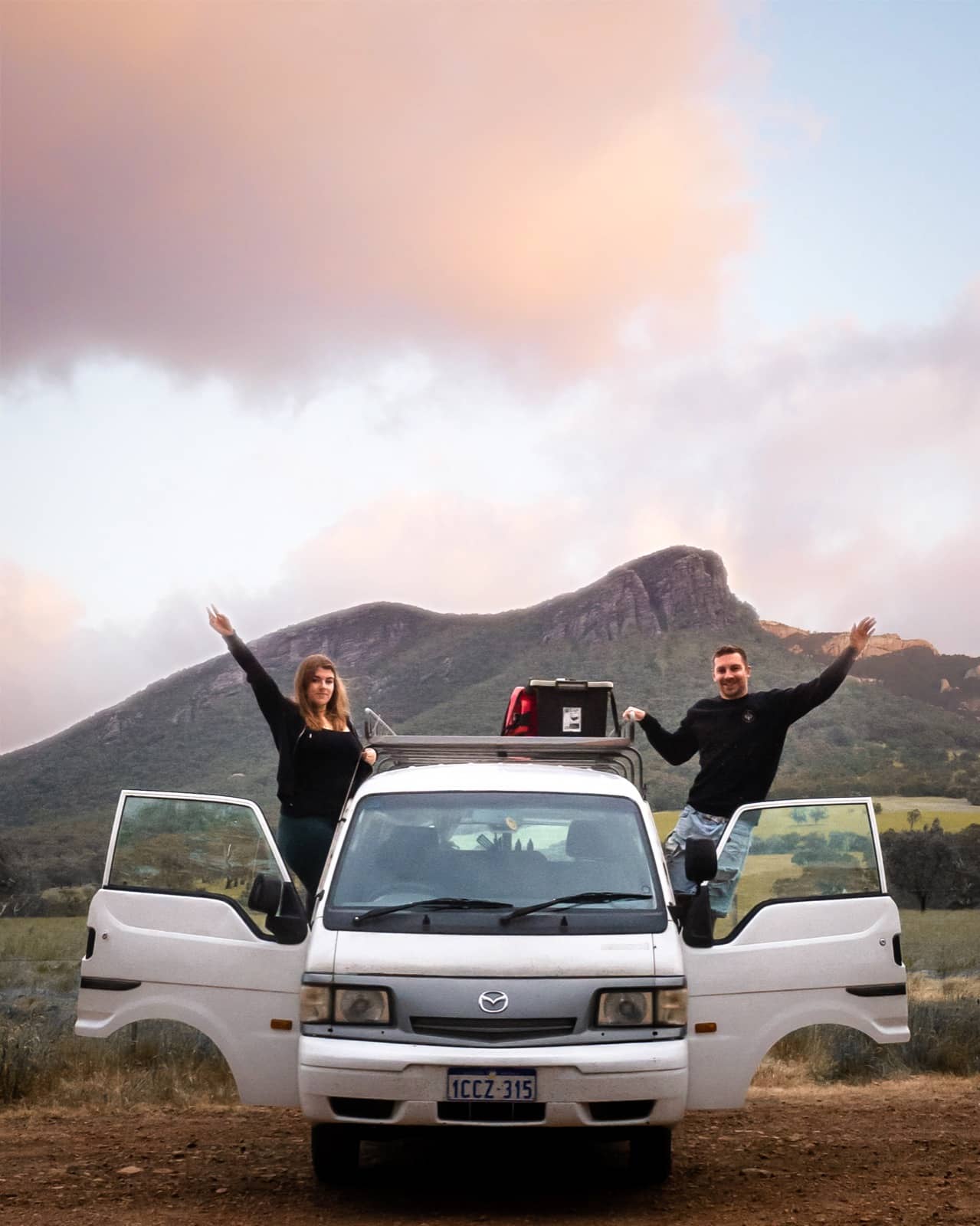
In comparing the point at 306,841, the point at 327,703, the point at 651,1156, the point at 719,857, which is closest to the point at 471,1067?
the point at 651,1156

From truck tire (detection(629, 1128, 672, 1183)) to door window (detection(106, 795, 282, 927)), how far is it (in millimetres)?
2092

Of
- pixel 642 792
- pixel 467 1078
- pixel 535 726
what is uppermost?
pixel 535 726

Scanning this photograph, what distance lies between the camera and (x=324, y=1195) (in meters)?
6.56

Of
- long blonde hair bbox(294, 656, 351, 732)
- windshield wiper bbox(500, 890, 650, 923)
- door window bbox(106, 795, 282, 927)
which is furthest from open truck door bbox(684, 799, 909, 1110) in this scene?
long blonde hair bbox(294, 656, 351, 732)

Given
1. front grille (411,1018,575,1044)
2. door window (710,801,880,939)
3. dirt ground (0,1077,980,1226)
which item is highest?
door window (710,801,880,939)

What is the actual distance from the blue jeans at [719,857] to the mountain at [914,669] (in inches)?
2694

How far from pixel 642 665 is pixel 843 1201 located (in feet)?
226

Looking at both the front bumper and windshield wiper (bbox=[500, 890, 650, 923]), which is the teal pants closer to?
windshield wiper (bbox=[500, 890, 650, 923])

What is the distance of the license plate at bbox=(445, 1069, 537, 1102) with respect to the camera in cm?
586

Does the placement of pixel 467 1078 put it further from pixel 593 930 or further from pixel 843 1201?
pixel 843 1201

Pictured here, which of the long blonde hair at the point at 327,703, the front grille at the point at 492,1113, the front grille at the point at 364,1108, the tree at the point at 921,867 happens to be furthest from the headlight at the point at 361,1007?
the tree at the point at 921,867

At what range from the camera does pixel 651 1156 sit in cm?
662

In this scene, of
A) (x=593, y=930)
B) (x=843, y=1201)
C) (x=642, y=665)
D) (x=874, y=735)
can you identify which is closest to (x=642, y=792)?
(x=593, y=930)

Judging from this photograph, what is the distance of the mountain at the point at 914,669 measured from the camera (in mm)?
78450
